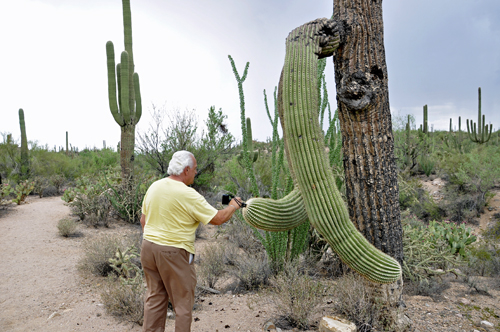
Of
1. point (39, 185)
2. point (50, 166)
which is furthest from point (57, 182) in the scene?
point (50, 166)

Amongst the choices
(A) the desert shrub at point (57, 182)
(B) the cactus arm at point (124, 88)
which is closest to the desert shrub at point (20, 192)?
(A) the desert shrub at point (57, 182)

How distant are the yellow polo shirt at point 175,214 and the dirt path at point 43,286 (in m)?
1.76

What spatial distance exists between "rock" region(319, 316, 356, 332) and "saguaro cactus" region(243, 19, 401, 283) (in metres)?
0.53

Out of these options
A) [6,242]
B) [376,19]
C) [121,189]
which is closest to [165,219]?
[376,19]

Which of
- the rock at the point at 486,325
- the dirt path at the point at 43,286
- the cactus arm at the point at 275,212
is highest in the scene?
the cactus arm at the point at 275,212

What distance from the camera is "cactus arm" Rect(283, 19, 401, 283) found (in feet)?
9.36

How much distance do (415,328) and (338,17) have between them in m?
3.20

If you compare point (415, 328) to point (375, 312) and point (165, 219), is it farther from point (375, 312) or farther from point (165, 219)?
point (165, 219)

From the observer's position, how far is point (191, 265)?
296cm

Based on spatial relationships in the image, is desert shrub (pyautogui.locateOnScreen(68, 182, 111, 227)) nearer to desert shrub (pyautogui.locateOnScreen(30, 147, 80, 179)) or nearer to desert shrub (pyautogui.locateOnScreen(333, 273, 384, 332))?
desert shrub (pyautogui.locateOnScreen(333, 273, 384, 332))

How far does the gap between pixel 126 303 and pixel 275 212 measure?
2.40m

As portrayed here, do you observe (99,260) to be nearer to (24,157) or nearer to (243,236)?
(243,236)

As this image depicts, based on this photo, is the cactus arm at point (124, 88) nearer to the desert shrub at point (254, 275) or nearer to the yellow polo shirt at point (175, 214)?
the desert shrub at point (254, 275)

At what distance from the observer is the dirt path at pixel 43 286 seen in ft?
13.6
